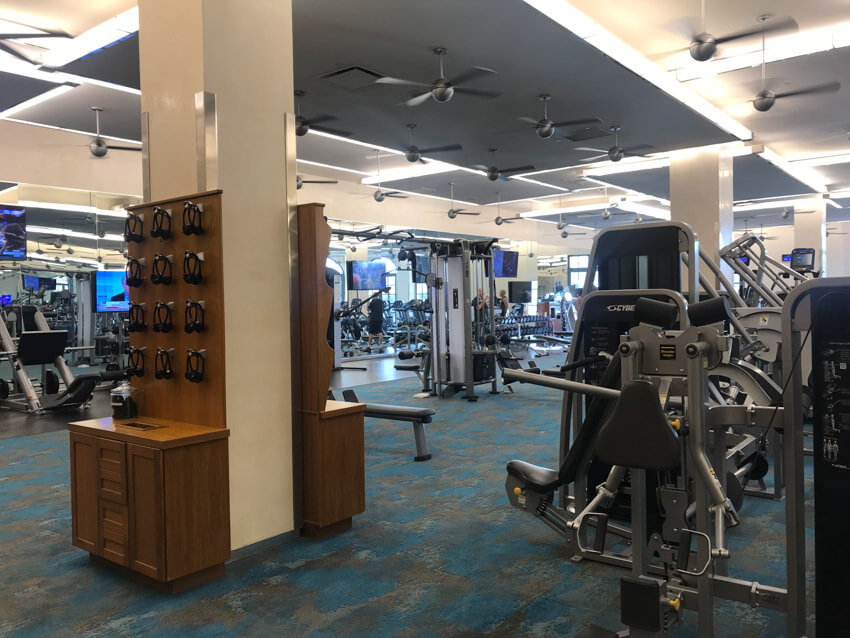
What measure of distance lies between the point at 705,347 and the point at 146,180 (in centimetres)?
310

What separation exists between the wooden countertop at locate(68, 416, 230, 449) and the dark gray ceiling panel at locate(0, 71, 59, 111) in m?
5.99

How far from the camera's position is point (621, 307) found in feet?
11.3

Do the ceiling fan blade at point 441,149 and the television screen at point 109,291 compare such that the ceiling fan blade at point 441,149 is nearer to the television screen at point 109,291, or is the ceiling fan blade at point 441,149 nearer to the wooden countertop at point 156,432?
the television screen at point 109,291

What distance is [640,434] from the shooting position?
6.65 ft

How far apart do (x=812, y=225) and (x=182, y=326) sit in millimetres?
18226

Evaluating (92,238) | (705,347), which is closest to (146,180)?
(705,347)

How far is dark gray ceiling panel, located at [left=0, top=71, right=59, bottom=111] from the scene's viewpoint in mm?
7523

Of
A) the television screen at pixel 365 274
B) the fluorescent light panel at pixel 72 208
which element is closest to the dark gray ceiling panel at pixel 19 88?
the fluorescent light panel at pixel 72 208

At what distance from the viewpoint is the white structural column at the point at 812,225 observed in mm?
16953

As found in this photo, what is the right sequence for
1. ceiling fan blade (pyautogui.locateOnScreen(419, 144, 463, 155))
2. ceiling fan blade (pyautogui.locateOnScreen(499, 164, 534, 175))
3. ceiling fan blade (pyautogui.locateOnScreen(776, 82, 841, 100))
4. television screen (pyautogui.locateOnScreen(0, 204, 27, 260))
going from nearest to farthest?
1. ceiling fan blade (pyautogui.locateOnScreen(776, 82, 841, 100))
2. television screen (pyautogui.locateOnScreen(0, 204, 27, 260))
3. ceiling fan blade (pyautogui.locateOnScreen(419, 144, 463, 155))
4. ceiling fan blade (pyautogui.locateOnScreen(499, 164, 534, 175))

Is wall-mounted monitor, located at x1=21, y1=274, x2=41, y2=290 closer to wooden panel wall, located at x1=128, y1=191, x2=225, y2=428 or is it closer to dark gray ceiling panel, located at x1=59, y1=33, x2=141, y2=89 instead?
dark gray ceiling panel, located at x1=59, y1=33, x2=141, y2=89

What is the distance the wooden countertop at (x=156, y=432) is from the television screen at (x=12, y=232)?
6.23 m

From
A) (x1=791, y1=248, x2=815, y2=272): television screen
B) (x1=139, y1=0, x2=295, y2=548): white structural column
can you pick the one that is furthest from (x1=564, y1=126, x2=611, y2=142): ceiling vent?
(x1=139, y1=0, x2=295, y2=548): white structural column

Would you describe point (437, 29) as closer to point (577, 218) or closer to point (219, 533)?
point (219, 533)
